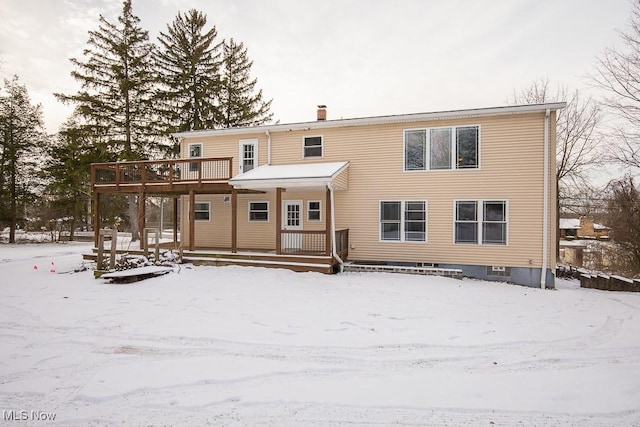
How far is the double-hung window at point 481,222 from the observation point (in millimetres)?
11430

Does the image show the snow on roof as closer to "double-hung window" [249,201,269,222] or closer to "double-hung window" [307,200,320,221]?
"double-hung window" [307,200,320,221]

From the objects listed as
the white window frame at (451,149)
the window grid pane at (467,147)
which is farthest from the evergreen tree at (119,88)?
the window grid pane at (467,147)

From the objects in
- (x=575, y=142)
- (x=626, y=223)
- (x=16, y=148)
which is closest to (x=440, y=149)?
(x=626, y=223)

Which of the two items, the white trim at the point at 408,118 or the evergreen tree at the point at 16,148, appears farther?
the evergreen tree at the point at 16,148

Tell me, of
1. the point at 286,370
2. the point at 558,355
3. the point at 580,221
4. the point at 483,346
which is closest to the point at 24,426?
the point at 286,370

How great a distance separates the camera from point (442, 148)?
1212 centimetres

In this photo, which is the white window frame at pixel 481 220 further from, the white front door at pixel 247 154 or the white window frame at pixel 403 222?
the white front door at pixel 247 154

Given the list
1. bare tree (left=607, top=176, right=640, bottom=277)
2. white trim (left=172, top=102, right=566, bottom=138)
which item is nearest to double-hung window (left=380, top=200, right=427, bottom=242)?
white trim (left=172, top=102, right=566, bottom=138)

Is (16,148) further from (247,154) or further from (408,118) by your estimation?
(408,118)

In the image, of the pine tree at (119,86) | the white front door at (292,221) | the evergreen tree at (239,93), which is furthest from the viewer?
the evergreen tree at (239,93)

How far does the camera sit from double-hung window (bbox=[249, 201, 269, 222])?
14.6 meters

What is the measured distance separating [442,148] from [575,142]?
1405 centimetres

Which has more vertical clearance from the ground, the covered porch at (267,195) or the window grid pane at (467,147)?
the window grid pane at (467,147)

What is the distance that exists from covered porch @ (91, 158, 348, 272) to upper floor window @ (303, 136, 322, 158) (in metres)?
0.55
